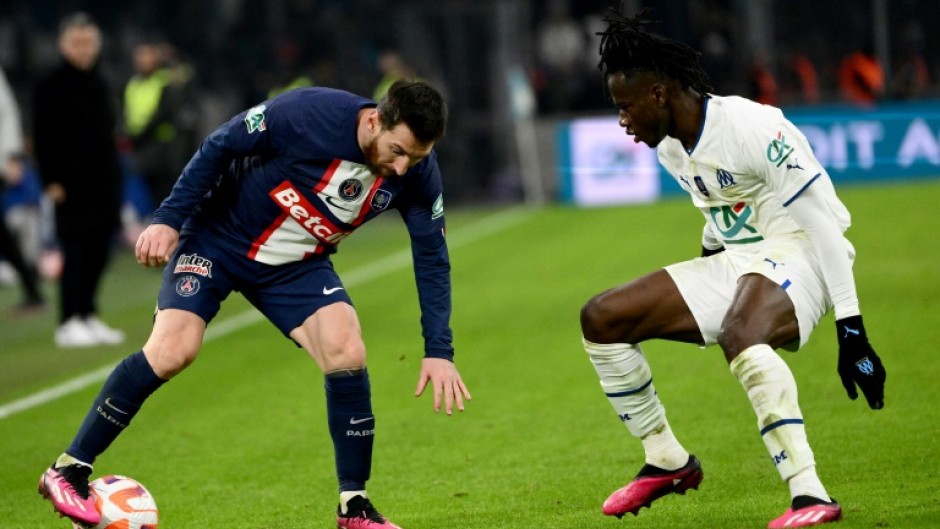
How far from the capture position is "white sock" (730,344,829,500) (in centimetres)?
537

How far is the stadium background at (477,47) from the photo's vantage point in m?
23.3

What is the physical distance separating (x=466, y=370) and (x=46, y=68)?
52.8 feet

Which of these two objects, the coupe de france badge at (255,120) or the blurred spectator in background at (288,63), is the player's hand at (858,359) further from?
the blurred spectator in background at (288,63)

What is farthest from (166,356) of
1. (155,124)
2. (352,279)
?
(155,124)

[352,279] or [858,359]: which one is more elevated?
[858,359]

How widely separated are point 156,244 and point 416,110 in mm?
1152

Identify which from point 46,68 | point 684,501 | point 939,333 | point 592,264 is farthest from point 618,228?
point 684,501

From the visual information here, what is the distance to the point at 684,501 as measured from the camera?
20.6ft

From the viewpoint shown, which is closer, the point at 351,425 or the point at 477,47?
the point at 351,425

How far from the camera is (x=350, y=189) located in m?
6.10

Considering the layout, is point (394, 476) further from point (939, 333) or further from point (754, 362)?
point (939, 333)

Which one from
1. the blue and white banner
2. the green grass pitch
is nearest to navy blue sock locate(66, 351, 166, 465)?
the green grass pitch

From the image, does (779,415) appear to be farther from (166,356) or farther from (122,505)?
(122,505)

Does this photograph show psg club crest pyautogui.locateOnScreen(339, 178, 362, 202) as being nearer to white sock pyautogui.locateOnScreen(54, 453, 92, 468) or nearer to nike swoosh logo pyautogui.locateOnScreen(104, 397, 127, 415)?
nike swoosh logo pyautogui.locateOnScreen(104, 397, 127, 415)
